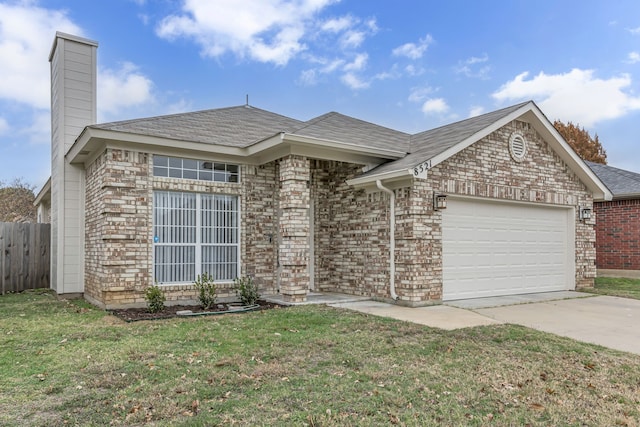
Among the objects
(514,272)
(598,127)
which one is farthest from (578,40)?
(598,127)

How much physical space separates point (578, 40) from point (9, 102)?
21.0 metres

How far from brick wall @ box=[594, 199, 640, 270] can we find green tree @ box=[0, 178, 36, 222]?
28064 millimetres

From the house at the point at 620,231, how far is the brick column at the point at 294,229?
11.4 meters

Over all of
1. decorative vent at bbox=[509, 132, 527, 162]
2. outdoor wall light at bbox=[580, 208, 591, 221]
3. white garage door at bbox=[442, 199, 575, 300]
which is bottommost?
white garage door at bbox=[442, 199, 575, 300]

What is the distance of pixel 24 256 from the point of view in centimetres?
1255

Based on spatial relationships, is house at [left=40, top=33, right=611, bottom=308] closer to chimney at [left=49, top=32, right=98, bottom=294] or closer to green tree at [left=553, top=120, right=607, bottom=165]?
chimney at [left=49, top=32, right=98, bottom=294]

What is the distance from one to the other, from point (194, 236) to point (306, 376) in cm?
541

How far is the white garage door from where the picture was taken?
9.51m

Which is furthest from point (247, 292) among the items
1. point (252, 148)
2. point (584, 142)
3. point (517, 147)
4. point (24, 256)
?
point (584, 142)

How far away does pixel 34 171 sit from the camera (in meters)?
26.2

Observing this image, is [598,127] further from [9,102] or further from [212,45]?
[9,102]

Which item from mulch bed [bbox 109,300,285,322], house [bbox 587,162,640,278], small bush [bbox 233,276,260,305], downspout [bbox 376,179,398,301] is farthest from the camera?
house [bbox 587,162,640,278]

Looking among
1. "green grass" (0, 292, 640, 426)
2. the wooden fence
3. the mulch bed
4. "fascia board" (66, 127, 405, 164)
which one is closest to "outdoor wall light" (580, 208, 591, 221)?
"fascia board" (66, 127, 405, 164)

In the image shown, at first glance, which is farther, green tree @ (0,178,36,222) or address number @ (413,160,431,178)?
green tree @ (0,178,36,222)
